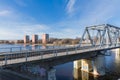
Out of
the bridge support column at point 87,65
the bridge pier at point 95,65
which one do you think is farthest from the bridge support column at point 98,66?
the bridge support column at point 87,65

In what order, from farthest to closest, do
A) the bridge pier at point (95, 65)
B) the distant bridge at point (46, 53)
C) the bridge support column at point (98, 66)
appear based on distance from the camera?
the bridge pier at point (95, 65) → the bridge support column at point (98, 66) → the distant bridge at point (46, 53)

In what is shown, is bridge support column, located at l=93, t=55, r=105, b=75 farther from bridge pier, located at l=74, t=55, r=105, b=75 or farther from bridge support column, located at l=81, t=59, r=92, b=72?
bridge support column, located at l=81, t=59, r=92, b=72

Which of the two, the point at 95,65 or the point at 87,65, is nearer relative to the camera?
the point at 95,65

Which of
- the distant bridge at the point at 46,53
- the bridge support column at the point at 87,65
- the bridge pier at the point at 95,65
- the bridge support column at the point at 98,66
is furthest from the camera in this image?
the bridge support column at the point at 87,65

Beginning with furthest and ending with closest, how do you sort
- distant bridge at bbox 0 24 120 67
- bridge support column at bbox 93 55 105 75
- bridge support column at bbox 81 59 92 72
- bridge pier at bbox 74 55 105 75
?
bridge support column at bbox 81 59 92 72 → bridge pier at bbox 74 55 105 75 → bridge support column at bbox 93 55 105 75 → distant bridge at bbox 0 24 120 67

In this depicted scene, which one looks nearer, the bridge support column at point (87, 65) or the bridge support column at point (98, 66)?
the bridge support column at point (98, 66)

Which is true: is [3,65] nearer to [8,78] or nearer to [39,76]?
[8,78]

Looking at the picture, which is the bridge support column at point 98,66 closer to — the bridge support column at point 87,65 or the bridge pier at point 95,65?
the bridge pier at point 95,65

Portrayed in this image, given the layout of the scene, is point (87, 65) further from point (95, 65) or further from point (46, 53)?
point (46, 53)

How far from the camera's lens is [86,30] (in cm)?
4097

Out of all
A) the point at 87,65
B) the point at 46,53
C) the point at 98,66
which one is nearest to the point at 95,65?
the point at 98,66

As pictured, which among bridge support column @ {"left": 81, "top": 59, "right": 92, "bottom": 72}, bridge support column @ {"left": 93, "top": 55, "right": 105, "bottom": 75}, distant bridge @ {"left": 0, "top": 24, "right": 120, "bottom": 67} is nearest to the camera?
distant bridge @ {"left": 0, "top": 24, "right": 120, "bottom": 67}

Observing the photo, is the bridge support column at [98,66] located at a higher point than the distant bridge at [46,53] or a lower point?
lower

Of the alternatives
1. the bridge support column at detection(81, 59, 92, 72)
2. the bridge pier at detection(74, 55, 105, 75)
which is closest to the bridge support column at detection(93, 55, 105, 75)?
the bridge pier at detection(74, 55, 105, 75)
